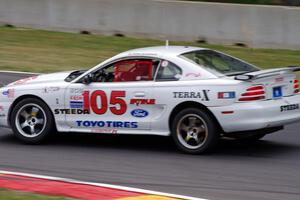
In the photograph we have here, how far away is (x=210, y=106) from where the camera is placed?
31.2 feet

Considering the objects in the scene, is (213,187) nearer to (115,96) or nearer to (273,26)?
(115,96)

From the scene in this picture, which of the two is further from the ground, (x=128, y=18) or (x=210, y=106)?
(x=128, y=18)

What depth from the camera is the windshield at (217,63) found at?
32.7 ft

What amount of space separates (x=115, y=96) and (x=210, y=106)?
1.40 metres

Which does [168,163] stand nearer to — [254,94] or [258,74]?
[254,94]

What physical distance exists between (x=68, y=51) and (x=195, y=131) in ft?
42.2

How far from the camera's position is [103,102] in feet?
33.6

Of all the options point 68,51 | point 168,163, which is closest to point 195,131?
point 168,163

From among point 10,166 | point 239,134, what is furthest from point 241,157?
point 10,166

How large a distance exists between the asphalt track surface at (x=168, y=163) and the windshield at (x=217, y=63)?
1.09m

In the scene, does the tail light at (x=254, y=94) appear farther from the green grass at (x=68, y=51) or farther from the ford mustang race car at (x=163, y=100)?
the green grass at (x=68, y=51)

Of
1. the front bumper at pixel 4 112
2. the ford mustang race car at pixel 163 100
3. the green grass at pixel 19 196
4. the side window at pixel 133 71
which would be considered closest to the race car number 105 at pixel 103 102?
the ford mustang race car at pixel 163 100

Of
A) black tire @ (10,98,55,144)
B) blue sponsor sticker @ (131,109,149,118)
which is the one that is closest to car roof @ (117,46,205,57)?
blue sponsor sticker @ (131,109,149,118)

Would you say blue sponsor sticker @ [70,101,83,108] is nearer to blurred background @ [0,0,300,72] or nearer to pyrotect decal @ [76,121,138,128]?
pyrotect decal @ [76,121,138,128]
